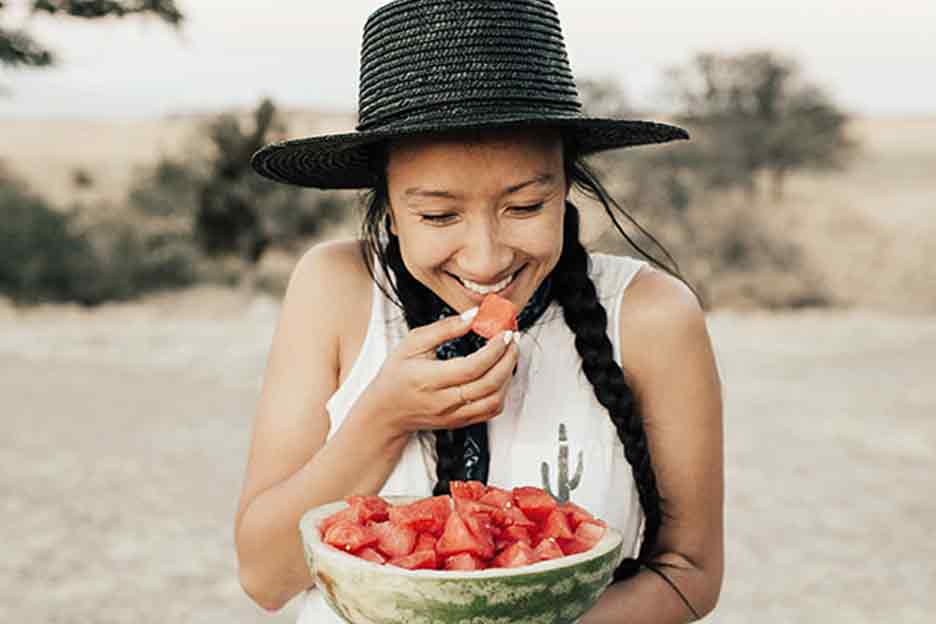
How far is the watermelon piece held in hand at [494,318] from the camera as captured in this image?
1.92 meters

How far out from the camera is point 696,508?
7.59ft

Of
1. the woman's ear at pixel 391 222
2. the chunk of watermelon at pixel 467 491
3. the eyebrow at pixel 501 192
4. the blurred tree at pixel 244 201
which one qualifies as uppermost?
the eyebrow at pixel 501 192

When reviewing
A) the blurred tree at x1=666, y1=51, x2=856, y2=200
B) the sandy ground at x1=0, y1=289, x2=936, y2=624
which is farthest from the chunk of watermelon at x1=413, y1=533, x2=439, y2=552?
the blurred tree at x1=666, y1=51, x2=856, y2=200

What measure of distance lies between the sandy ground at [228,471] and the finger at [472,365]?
4.96 meters

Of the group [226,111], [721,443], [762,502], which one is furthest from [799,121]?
[721,443]

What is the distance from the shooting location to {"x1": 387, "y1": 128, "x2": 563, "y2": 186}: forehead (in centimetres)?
199

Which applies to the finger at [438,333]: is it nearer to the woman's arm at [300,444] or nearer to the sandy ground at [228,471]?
the woman's arm at [300,444]

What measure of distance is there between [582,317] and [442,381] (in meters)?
0.51

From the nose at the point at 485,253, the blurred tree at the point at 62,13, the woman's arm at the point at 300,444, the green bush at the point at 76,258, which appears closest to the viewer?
the nose at the point at 485,253

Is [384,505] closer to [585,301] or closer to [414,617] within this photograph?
[414,617]

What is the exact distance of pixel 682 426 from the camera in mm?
2307

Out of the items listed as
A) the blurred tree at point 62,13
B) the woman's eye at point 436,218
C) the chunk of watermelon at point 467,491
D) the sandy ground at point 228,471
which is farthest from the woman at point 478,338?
the sandy ground at point 228,471

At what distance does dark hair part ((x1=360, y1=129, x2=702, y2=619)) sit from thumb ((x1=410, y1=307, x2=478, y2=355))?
0.30 meters

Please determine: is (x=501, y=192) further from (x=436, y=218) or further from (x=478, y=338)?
(x=478, y=338)
